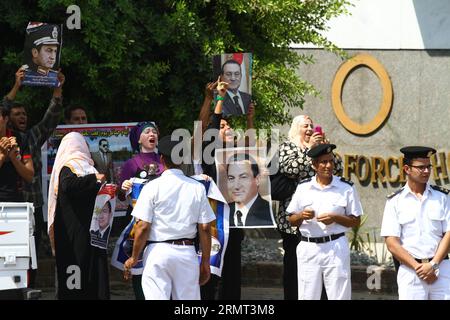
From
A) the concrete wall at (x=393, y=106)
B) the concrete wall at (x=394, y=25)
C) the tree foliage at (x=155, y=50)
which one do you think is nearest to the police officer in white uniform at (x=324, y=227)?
the tree foliage at (x=155, y=50)

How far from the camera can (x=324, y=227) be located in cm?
947

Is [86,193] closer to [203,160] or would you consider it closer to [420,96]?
[203,160]

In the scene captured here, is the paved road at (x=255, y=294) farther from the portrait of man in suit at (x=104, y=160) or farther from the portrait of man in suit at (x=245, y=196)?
the portrait of man in suit at (x=245, y=196)

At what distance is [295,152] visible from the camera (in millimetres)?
10305

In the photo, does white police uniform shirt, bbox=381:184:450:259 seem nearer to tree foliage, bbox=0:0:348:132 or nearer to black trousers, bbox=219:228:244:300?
black trousers, bbox=219:228:244:300

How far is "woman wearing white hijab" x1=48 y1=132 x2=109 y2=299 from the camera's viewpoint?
10.1 meters

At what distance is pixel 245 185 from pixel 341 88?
258 inches

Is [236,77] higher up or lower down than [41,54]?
lower down

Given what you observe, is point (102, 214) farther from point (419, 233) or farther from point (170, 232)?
point (419, 233)

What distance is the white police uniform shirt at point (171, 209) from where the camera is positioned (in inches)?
338

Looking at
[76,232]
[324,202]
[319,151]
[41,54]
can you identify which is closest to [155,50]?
[41,54]

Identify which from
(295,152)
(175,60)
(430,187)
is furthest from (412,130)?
(430,187)

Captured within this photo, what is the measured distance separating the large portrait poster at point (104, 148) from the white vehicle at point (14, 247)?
81.6 inches

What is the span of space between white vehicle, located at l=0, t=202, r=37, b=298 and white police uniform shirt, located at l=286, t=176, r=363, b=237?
223cm
